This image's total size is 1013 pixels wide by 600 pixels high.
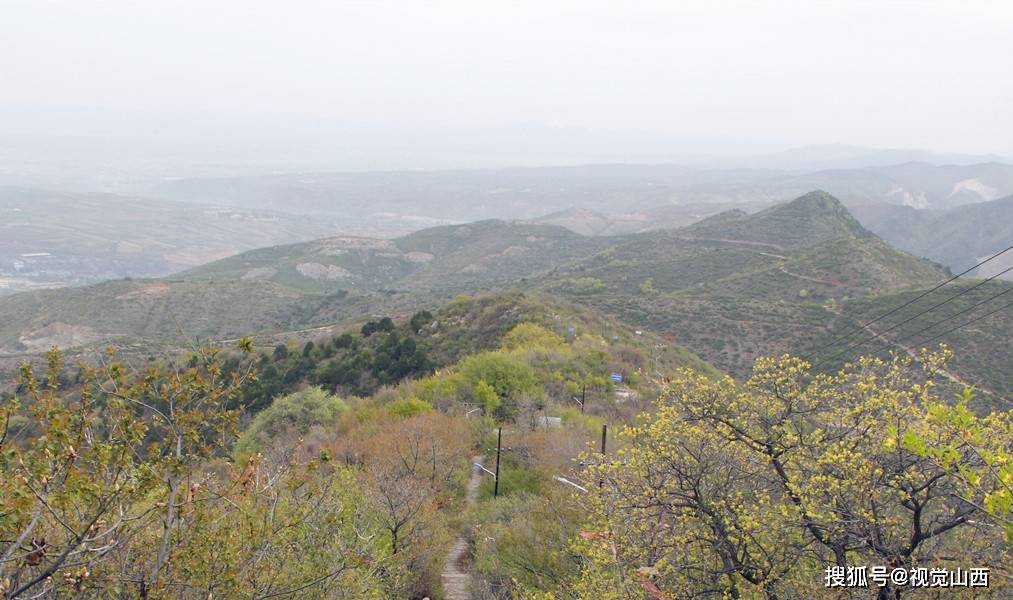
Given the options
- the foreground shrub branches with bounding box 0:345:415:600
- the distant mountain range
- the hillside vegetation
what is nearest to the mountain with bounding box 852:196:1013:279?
the distant mountain range

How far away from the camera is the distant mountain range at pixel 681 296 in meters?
52.9

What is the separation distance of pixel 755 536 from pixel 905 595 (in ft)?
6.23

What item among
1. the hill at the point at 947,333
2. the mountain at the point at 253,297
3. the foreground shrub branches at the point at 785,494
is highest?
the foreground shrub branches at the point at 785,494

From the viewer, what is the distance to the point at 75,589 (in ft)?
18.4

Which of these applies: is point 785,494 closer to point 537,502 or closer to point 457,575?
point 537,502

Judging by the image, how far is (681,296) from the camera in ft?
226

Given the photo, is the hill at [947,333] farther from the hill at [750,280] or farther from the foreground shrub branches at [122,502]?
the foreground shrub branches at [122,502]

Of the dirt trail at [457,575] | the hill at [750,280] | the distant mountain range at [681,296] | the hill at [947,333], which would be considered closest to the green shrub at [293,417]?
the dirt trail at [457,575]

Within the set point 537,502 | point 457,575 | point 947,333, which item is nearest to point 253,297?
point 457,575

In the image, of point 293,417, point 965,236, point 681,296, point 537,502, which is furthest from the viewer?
point 965,236

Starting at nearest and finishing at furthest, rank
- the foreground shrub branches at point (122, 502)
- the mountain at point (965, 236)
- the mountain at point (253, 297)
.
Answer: the foreground shrub branches at point (122, 502) → the mountain at point (253, 297) → the mountain at point (965, 236)

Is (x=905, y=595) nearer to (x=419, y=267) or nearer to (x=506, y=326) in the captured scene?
(x=506, y=326)

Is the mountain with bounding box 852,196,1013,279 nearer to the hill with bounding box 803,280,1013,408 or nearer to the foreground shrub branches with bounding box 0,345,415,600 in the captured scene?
the hill with bounding box 803,280,1013,408

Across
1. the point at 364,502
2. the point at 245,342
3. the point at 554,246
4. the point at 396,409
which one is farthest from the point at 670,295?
the point at 554,246
